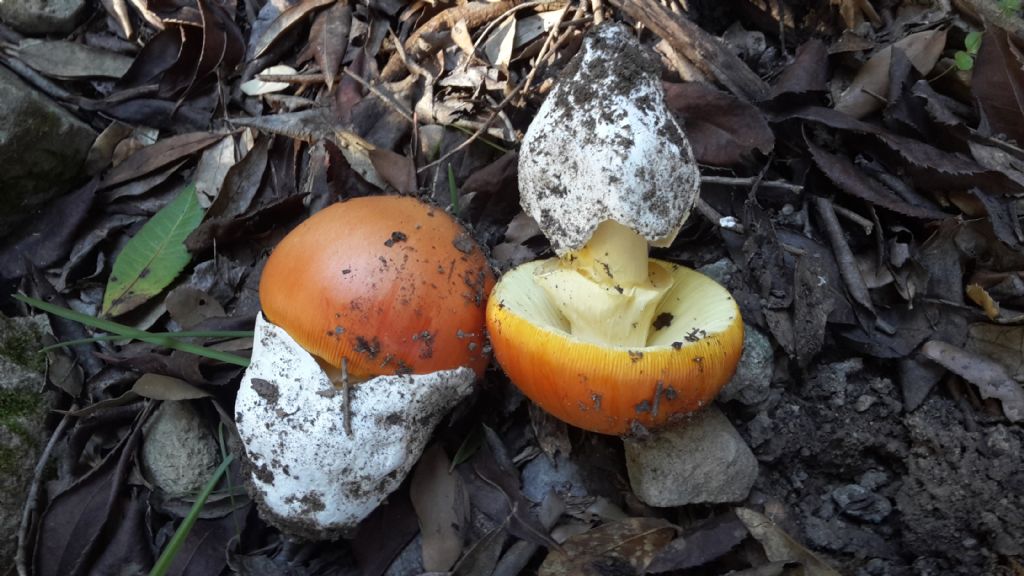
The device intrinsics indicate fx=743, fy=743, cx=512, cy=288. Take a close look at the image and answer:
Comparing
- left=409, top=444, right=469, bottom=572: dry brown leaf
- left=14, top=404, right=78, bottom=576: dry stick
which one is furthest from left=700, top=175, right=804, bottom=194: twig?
left=14, top=404, right=78, bottom=576: dry stick

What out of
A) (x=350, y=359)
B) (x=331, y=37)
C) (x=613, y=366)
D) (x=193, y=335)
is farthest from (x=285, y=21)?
(x=613, y=366)

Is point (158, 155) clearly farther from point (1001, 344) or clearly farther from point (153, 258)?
point (1001, 344)

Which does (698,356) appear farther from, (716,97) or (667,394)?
(716,97)

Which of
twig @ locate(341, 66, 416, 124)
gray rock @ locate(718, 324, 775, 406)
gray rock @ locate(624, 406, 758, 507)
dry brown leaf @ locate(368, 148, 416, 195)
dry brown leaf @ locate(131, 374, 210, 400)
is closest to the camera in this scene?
gray rock @ locate(624, 406, 758, 507)

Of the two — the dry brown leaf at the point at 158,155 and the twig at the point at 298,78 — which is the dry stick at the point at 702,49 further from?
the dry brown leaf at the point at 158,155

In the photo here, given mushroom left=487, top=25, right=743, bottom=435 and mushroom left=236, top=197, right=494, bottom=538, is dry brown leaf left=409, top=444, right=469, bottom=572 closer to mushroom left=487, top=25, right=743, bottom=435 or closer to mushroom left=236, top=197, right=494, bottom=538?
mushroom left=236, top=197, right=494, bottom=538

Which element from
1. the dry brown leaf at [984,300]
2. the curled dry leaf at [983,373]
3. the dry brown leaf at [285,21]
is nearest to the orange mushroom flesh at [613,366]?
the curled dry leaf at [983,373]
